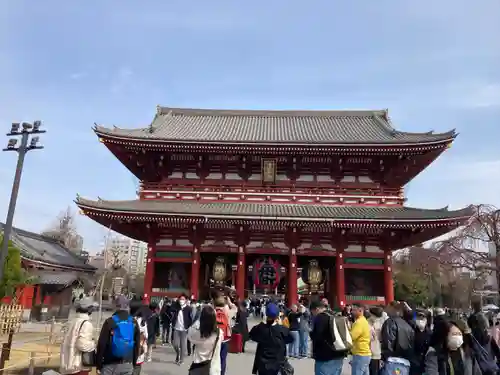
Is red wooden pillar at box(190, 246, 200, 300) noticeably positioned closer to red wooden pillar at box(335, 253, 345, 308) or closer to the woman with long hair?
red wooden pillar at box(335, 253, 345, 308)

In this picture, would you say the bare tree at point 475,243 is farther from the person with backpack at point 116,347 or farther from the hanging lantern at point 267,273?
the person with backpack at point 116,347

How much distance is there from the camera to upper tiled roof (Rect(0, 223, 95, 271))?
965 inches

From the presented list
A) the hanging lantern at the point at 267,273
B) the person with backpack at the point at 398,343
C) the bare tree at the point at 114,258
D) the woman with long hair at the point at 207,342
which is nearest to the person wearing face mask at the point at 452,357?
the person with backpack at the point at 398,343

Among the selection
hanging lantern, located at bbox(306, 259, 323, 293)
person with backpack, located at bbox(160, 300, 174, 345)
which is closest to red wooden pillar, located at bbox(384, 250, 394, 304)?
hanging lantern, located at bbox(306, 259, 323, 293)

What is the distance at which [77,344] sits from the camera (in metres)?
5.86

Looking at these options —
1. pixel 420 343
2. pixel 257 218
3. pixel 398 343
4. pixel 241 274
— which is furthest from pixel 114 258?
pixel 398 343

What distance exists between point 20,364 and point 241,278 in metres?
12.5

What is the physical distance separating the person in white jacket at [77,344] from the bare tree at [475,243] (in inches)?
1143

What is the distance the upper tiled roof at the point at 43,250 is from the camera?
24.5m

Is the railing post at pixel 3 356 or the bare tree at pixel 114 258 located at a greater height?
the bare tree at pixel 114 258

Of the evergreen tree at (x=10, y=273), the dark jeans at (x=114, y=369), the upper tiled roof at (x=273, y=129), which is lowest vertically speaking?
the dark jeans at (x=114, y=369)

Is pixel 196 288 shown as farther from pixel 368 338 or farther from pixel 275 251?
pixel 368 338

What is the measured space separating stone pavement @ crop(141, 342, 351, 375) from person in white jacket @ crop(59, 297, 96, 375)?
471cm

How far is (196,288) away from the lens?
21312mm
